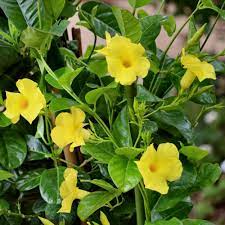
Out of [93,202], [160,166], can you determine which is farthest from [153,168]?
[93,202]

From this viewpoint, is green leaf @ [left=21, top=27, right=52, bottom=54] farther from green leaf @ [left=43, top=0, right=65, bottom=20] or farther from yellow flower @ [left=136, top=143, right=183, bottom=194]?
yellow flower @ [left=136, top=143, right=183, bottom=194]

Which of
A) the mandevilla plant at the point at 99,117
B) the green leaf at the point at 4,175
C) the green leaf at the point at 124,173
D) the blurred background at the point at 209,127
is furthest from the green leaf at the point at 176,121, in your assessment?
the blurred background at the point at 209,127

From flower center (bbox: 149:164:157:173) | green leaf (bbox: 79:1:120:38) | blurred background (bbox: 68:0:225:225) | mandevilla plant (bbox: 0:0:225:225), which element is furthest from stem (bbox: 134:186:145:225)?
blurred background (bbox: 68:0:225:225)

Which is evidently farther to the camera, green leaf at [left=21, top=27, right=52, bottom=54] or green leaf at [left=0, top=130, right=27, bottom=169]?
green leaf at [left=0, top=130, right=27, bottom=169]

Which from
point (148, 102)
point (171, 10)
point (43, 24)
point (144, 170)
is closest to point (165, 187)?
point (144, 170)

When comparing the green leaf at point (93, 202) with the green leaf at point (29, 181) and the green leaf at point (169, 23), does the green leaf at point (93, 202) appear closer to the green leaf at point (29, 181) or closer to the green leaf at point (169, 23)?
the green leaf at point (29, 181)

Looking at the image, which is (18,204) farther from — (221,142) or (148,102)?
(221,142)
